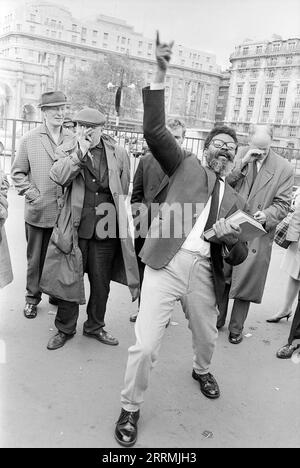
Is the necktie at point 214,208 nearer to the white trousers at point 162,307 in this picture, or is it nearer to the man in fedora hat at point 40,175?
the white trousers at point 162,307

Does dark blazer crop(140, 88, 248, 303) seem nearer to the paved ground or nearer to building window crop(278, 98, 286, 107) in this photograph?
the paved ground

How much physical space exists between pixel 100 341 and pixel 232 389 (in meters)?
1.08

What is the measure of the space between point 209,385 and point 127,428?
0.74 m

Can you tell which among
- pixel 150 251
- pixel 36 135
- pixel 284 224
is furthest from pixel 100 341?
pixel 284 224

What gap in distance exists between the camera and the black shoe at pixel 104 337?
3.16m

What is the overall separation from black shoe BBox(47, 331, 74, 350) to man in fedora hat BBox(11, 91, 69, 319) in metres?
0.50

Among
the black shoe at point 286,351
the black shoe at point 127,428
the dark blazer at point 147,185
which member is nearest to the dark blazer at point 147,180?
the dark blazer at point 147,185

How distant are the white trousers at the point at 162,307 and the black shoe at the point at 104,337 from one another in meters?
0.95

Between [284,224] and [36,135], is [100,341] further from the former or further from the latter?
[284,224]

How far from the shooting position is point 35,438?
205 centimetres

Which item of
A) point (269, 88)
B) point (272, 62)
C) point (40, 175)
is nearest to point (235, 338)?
point (40, 175)

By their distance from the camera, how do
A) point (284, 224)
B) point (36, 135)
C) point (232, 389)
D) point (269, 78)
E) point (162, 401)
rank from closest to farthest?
point (162, 401) → point (232, 389) → point (36, 135) → point (284, 224) → point (269, 78)

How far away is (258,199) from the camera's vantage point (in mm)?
3254

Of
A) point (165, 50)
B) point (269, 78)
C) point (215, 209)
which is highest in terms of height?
point (269, 78)
